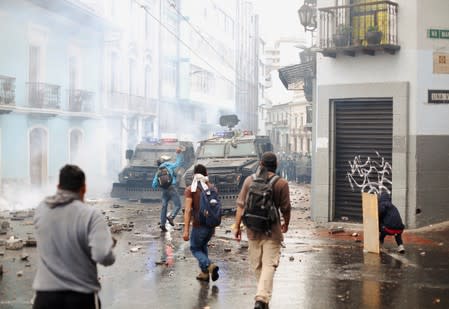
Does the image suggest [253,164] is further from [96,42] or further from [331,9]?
[96,42]

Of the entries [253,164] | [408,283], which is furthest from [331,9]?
[408,283]

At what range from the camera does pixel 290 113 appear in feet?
263

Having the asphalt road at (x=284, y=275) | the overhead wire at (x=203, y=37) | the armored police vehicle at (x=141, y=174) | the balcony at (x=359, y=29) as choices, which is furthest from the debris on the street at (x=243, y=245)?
the overhead wire at (x=203, y=37)

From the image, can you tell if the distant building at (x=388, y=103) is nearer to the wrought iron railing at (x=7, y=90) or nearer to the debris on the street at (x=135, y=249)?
the debris on the street at (x=135, y=249)

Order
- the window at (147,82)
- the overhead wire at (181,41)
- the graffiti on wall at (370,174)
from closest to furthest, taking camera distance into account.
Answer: the graffiti on wall at (370,174) < the overhead wire at (181,41) < the window at (147,82)

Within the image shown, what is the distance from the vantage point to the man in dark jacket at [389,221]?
10.8 meters

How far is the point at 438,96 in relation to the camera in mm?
13875

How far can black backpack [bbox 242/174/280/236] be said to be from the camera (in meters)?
6.93

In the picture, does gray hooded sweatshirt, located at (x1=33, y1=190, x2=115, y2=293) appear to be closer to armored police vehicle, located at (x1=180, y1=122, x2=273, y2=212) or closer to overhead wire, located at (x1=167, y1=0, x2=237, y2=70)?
armored police vehicle, located at (x1=180, y1=122, x2=273, y2=212)

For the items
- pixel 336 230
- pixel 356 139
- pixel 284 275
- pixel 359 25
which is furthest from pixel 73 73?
pixel 284 275

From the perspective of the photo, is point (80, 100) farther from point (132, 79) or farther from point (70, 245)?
point (70, 245)

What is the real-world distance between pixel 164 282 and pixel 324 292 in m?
2.12

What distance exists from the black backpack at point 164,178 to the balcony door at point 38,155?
41.0 feet

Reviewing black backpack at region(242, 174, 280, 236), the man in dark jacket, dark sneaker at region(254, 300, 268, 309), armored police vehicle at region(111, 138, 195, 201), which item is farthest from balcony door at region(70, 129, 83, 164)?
dark sneaker at region(254, 300, 268, 309)
